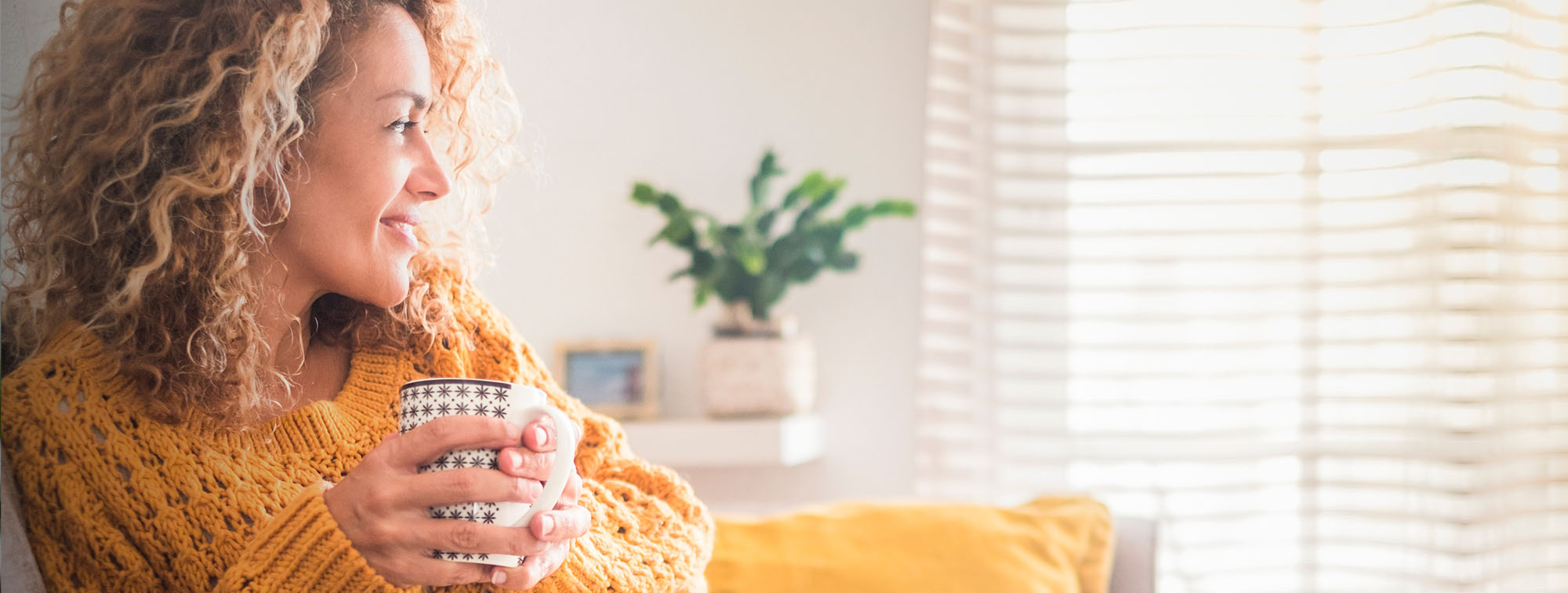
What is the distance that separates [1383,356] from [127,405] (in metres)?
2.02

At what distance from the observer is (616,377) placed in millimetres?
1886

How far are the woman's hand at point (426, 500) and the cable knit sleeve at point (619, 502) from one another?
0.12m

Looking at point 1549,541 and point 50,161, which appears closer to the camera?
point 50,161

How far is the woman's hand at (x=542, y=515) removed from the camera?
0.50 meters

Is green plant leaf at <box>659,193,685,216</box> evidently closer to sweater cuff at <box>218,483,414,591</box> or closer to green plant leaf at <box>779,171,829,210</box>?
green plant leaf at <box>779,171,829,210</box>

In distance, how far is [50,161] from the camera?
0.56m

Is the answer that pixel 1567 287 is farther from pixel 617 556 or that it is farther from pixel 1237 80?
pixel 617 556

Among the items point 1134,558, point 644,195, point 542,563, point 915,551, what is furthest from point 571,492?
point 644,195

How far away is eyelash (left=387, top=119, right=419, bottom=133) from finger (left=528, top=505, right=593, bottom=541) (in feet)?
0.81

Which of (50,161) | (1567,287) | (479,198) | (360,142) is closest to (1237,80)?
(1567,287)

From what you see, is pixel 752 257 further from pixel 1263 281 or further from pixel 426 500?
pixel 426 500

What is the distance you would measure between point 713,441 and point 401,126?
4.08 ft

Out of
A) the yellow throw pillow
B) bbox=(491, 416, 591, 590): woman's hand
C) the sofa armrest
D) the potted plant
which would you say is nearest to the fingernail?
bbox=(491, 416, 591, 590): woman's hand

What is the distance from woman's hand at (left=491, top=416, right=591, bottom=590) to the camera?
503 millimetres
